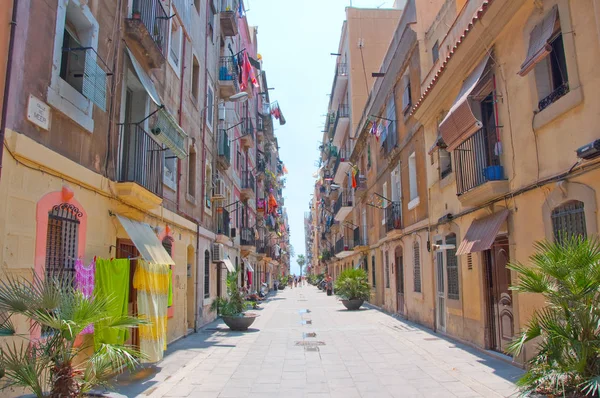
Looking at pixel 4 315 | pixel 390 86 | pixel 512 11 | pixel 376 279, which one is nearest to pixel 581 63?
pixel 512 11

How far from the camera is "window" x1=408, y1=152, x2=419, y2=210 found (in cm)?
1573

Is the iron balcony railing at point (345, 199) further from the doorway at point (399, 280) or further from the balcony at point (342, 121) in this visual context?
the doorway at point (399, 280)

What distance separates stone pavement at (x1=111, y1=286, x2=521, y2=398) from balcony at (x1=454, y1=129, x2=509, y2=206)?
3273 millimetres

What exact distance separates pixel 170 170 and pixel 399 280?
35.9 feet

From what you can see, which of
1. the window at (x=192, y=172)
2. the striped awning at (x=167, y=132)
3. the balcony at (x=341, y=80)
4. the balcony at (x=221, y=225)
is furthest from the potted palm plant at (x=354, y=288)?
the balcony at (x=341, y=80)

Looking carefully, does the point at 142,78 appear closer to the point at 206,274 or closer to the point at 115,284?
the point at 115,284

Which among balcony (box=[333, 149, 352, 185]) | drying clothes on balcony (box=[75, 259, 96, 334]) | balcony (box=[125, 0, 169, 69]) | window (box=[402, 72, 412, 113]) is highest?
balcony (box=[333, 149, 352, 185])

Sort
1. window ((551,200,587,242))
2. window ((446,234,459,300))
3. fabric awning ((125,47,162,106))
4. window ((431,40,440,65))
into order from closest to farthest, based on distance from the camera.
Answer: window ((551,200,587,242))
fabric awning ((125,47,162,106))
window ((446,234,459,300))
window ((431,40,440,65))

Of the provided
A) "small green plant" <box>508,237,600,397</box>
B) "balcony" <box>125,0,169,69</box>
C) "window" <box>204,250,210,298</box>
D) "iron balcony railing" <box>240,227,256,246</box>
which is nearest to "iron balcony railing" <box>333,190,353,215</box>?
"iron balcony railing" <box>240,227,256,246</box>

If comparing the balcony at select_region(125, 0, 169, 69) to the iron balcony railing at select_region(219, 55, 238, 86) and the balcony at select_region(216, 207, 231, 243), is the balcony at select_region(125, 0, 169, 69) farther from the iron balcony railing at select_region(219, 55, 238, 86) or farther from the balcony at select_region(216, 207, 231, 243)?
the balcony at select_region(216, 207, 231, 243)

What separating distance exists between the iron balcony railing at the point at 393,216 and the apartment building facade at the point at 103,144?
25.4 feet

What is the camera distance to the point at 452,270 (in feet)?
40.0

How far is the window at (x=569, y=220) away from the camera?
21.4 ft

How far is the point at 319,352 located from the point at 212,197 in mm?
9146
